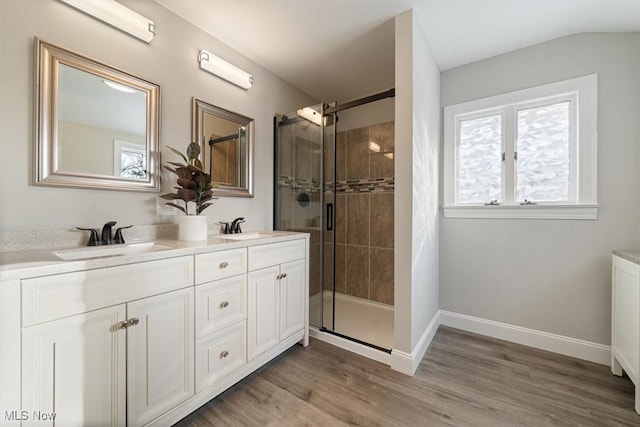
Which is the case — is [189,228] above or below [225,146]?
below

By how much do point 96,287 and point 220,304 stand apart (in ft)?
1.96

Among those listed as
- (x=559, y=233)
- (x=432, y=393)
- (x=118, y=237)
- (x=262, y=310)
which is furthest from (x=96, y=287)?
(x=559, y=233)

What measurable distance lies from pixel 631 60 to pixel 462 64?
1089 mm

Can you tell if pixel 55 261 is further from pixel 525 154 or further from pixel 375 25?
pixel 525 154

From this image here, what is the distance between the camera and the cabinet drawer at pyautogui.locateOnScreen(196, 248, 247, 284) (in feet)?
4.42

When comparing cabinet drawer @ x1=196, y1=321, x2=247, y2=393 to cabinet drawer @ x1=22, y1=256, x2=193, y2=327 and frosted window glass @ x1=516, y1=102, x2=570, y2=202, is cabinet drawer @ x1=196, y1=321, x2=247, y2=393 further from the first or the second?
frosted window glass @ x1=516, y1=102, x2=570, y2=202

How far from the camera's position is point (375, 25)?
6.11ft

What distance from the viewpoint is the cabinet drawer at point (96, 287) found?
86 cm

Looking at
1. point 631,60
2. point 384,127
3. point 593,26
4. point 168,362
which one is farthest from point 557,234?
point 168,362

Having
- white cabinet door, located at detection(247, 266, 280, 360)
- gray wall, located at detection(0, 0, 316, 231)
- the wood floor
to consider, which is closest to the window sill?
the wood floor

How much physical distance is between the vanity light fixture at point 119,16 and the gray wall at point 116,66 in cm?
4

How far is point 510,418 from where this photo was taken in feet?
4.45

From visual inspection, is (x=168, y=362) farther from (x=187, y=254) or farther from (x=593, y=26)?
(x=593, y=26)

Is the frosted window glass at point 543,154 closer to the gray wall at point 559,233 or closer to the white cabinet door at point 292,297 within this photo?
the gray wall at point 559,233
